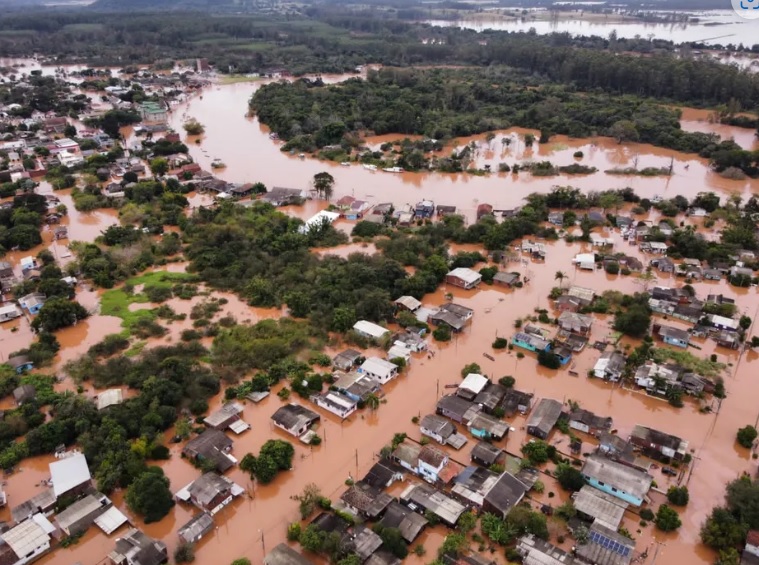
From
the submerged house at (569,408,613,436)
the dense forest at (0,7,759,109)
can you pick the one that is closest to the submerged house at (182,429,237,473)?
the submerged house at (569,408,613,436)

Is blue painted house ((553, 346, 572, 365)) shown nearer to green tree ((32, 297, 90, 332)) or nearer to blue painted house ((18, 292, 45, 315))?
green tree ((32, 297, 90, 332))

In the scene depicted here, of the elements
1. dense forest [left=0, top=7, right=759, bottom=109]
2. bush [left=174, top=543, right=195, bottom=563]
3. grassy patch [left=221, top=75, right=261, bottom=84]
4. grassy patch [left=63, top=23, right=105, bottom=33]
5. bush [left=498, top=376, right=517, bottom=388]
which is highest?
grassy patch [left=63, top=23, right=105, bottom=33]

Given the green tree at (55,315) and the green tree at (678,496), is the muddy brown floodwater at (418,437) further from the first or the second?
the green tree at (55,315)

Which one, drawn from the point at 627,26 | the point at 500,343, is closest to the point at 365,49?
the point at 627,26

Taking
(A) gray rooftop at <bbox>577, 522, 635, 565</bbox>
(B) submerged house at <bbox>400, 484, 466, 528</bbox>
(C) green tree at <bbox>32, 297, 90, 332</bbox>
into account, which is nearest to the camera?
(A) gray rooftop at <bbox>577, 522, 635, 565</bbox>

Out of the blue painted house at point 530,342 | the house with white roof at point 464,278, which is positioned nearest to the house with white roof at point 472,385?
the blue painted house at point 530,342

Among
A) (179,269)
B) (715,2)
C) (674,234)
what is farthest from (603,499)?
(715,2)
